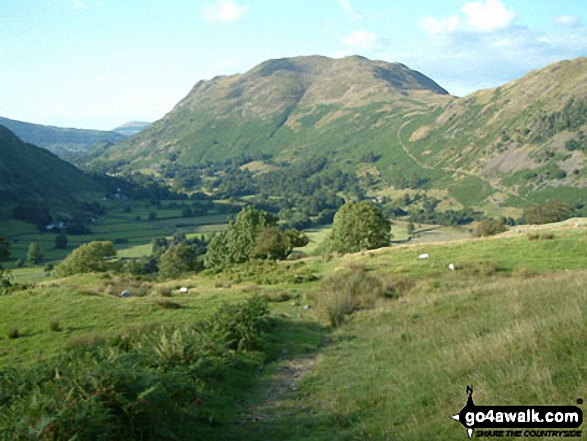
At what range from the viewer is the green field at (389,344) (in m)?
8.37

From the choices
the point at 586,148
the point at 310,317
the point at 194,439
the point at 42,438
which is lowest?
the point at 310,317

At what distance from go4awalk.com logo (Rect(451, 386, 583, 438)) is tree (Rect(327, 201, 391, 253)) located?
163 feet


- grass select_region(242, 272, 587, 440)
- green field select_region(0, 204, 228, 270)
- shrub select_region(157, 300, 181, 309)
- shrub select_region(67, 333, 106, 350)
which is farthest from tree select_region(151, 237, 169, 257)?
grass select_region(242, 272, 587, 440)

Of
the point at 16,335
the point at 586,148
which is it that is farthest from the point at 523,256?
the point at 586,148

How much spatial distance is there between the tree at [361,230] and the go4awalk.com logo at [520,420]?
4961 cm

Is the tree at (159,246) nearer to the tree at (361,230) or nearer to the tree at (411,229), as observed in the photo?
the tree at (361,230)

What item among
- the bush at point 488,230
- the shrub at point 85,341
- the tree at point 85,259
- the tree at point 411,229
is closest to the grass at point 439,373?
the shrub at point 85,341

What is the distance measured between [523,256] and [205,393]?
23.2 m

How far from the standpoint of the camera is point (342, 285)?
24.5m

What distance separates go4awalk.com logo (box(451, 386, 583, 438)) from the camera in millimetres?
6602

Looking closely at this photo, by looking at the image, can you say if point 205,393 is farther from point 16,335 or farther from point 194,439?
point 16,335

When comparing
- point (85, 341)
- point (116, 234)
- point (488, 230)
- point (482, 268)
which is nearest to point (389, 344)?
point (85, 341)

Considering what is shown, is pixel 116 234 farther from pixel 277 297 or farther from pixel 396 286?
pixel 396 286

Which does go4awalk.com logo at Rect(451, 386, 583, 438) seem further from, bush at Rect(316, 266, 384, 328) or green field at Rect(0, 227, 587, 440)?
bush at Rect(316, 266, 384, 328)
